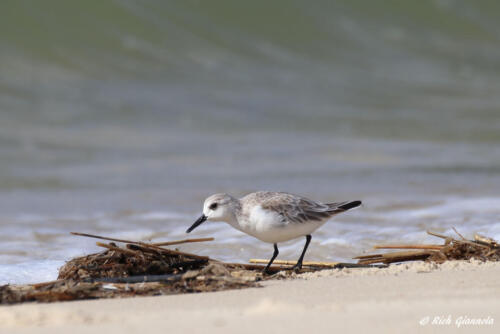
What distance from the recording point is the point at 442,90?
1994 cm

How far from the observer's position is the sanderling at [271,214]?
4773mm

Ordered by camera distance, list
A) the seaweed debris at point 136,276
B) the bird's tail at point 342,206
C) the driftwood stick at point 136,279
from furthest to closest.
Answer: the bird's tail at point 342,206 < the driftwood stick at point 136,279 < the seaweed debris at point 136,276

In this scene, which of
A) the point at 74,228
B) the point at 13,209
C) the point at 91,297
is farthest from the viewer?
the point at 13,209

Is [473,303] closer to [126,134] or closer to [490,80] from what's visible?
[126,134]

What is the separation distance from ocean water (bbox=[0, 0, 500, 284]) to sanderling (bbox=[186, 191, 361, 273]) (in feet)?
3.04

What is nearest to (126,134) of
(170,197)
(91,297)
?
(170,197)

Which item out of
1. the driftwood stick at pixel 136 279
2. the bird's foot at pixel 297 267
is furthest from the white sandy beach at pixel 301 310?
the bird's foot at pixel 297 267

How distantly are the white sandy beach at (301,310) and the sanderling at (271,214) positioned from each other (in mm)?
646

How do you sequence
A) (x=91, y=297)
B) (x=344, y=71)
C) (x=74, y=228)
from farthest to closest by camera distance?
(x=344, y=71) → (x=74, y=228) → (x=91, y=297)

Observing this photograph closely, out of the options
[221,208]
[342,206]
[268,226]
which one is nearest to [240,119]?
[342,206]

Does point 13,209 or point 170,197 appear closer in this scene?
point 13,209

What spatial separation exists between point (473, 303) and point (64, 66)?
45.9 ft

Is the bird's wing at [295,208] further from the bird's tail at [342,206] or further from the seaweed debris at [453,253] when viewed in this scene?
the seaweed debris at [453,253]

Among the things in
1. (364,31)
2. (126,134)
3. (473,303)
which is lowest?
(473,303)
